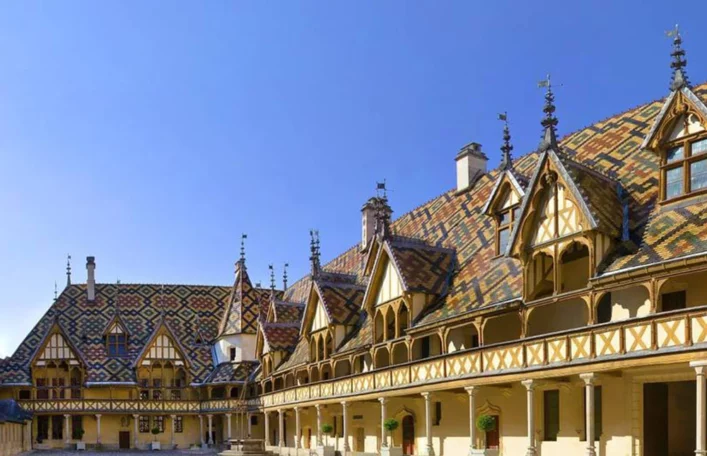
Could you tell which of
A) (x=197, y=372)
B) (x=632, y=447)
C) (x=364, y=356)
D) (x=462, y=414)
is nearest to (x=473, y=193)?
(x=364, y=356)

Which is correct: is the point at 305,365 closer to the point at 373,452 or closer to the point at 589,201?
the point at 373,452

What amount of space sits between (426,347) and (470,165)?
8.79 m

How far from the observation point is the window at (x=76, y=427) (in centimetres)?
5175

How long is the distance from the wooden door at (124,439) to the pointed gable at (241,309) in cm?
873

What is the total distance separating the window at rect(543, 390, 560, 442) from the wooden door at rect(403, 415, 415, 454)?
7.95 metres

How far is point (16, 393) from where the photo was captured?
2016 inches

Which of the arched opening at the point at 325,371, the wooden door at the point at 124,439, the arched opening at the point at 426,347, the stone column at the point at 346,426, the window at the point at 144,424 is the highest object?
the arched opening at the point at 426,347

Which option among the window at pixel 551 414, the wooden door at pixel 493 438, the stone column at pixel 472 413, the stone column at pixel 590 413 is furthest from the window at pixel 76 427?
the stone column at pixel 590 413

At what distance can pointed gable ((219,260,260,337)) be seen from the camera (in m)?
53.2

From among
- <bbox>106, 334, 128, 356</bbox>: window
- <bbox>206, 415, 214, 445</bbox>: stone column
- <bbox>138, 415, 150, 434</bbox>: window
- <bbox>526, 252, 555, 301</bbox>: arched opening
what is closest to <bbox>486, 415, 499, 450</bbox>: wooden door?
<bbox>526, 252, 555, 301</bbox>: arched opening

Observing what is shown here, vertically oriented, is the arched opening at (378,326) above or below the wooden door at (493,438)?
above

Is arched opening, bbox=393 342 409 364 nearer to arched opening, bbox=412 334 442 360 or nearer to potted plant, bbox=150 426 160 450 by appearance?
arched opening, bbox=412 334 442 360

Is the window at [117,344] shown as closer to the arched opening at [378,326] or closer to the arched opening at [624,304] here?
the arched opening at [378,326]

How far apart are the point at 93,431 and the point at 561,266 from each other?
136 ft
